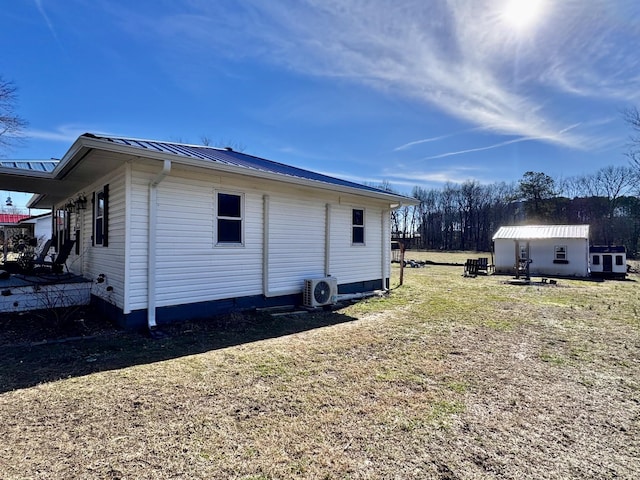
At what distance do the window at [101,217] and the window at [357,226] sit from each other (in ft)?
18.4

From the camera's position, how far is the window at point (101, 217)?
622 centimetres

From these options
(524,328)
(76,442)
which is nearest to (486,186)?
(524,328)

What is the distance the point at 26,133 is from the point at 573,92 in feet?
68.0

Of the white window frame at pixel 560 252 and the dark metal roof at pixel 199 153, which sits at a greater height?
the dark metal roof at pixel 199 153

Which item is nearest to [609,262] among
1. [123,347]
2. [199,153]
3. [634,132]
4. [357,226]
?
[634,132]

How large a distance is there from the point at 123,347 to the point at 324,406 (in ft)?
10.4

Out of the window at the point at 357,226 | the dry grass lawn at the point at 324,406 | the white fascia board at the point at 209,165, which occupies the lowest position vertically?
the dry grass lawn at the point at 324,406

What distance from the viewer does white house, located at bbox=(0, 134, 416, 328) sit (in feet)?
17.5

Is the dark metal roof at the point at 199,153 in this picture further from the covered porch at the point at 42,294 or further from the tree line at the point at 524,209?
the tree line at the point at 524,209

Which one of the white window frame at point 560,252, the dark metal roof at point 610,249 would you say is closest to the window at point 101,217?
the white window frame at point 560,252

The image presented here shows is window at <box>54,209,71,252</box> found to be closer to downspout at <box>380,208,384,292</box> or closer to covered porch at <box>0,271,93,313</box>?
covered porch at <box>0,271,93,313</box>

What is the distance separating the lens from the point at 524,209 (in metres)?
39.1

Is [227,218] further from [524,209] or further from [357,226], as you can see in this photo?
[524,209]

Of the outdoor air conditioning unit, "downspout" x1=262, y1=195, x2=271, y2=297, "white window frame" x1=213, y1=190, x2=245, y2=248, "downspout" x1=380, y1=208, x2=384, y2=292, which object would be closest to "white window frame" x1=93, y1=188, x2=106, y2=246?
"white window frame" x1=213, y1=190, x2=245, y2=248
